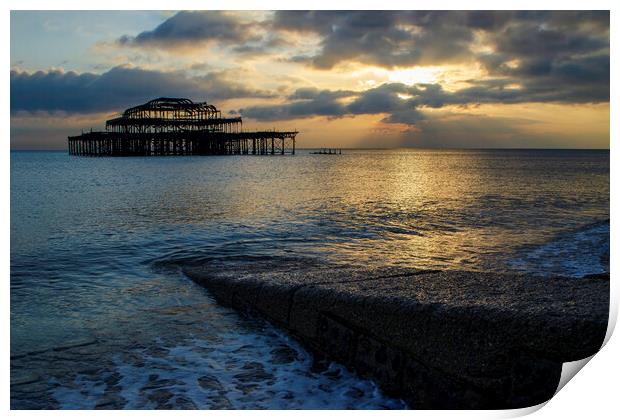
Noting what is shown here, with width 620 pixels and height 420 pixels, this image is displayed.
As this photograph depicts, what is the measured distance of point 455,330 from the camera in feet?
11.4

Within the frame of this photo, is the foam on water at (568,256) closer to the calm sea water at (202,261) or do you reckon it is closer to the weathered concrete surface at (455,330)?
the calm sea water at (202,261)

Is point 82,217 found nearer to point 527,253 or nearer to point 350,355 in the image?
point 527,253

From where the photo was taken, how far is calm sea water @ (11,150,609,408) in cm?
394

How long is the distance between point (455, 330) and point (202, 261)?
19.8 feet

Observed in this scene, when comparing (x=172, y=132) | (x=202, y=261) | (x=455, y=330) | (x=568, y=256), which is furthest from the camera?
(x=172, y=132)

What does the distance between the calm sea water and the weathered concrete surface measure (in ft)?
0.79

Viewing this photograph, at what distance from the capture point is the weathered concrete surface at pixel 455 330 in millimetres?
3189

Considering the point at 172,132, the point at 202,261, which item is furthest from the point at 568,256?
the point at 172,132

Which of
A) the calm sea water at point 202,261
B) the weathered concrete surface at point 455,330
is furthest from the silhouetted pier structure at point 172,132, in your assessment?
the weathered concrete surface at point 455,330

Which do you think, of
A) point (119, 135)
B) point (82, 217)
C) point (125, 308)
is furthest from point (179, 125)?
point (125, 308)

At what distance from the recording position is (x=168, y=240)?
10.8 metres

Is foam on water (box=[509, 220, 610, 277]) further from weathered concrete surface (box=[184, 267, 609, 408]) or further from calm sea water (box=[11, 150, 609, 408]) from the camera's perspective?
weathered concrete surface (box=[184, 267, 609, 408])

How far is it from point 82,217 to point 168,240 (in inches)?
223

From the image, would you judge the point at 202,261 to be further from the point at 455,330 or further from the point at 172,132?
the point at 172,132
